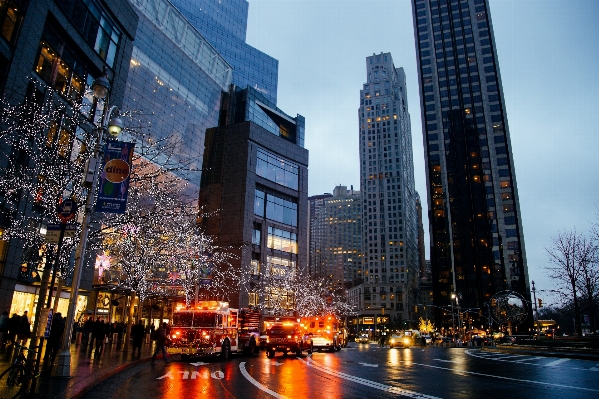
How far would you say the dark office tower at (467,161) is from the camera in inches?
4451

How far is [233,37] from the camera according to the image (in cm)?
12662

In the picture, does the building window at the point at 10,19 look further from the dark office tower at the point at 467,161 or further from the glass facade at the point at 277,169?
the dark office tower at the point at 467,161

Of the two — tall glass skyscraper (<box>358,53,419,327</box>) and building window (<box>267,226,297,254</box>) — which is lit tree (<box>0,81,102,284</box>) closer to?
building window (<box>267,226,297,254</box>)

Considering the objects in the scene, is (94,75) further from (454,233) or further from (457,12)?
(457,12)

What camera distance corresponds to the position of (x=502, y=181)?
4641 inches

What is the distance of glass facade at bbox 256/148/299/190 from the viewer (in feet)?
234

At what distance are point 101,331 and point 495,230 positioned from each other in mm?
110034

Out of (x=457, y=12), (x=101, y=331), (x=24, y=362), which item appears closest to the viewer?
(x=24, y=362)

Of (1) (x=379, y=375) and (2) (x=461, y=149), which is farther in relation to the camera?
(2) (x=461, y=149)

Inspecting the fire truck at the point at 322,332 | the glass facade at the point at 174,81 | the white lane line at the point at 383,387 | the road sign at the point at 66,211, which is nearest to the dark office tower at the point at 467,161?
the glass facade at the point at 174,81

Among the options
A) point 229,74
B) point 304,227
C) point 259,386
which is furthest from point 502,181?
point 259,386

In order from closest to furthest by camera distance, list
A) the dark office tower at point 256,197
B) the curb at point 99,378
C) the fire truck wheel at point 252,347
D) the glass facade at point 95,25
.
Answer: the curb at point 99,378, the fire truck wheel at point 252,347, the glass facade at point 95,25, the dark office tower at point 256,197

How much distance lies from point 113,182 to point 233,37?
12180cm

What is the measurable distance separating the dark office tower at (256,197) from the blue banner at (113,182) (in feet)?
157
